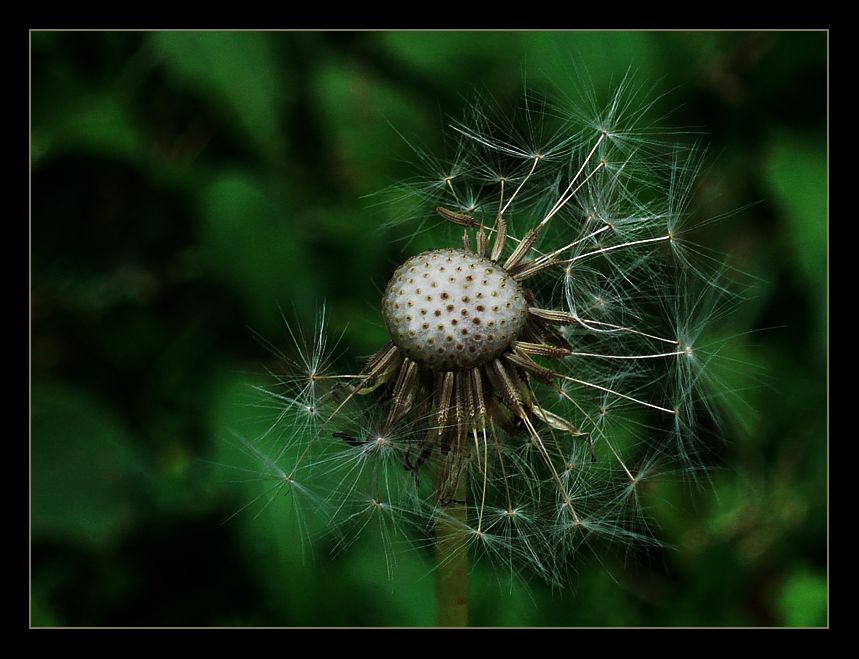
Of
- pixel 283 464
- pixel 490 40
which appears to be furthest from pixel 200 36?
pixel 283 464

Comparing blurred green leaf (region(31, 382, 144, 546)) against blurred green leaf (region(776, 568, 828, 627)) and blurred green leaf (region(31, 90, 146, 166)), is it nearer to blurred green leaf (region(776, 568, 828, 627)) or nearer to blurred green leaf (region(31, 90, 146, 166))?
blurred green leaf (region(31, 90, 146, 166))

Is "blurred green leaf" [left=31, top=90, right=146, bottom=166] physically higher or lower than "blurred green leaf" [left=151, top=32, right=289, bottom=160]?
lower

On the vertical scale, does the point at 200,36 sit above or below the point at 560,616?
above

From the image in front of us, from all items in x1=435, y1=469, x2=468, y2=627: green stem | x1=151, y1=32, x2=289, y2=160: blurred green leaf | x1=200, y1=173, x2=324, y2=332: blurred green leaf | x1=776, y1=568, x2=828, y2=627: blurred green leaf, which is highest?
x1=151, y1=32, x2=289, y2=160: blurred green leaf

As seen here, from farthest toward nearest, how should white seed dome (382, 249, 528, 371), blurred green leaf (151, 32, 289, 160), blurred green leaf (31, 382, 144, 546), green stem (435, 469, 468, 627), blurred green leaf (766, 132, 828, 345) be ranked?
blurred green leaf (151, 32, 289, 160) → blurred green leaf (766, 132, 828, 345) → blurred green leaf (31, 382, 144, 546) → green stem (435, 469, 468, 627) → white seed dome (382, 249, 528, 371)

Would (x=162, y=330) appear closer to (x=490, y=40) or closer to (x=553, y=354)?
(x=490, y=40)

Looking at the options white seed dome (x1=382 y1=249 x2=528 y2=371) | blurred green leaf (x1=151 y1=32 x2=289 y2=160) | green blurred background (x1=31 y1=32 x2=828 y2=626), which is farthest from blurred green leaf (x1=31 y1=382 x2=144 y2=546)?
white seed dome (x1=382 y1=249 x2=528 y2=371)

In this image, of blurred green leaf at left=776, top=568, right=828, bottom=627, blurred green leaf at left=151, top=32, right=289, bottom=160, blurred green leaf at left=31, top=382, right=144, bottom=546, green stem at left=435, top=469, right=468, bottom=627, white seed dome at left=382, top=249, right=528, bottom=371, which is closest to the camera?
white seed dome at left=382, top=249, right=528, bottom=371
